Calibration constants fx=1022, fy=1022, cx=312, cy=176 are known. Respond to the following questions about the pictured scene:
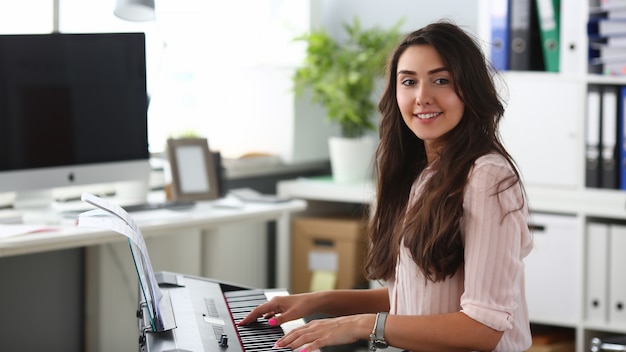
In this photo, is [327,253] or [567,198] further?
[327,253]

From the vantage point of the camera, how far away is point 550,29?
12.1 feet

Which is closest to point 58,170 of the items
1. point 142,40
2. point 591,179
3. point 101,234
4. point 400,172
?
point 101,234

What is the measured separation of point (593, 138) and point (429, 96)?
1980 mm

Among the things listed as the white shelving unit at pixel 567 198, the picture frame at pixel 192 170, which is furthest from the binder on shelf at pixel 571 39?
the picture frame at pixel 192 170

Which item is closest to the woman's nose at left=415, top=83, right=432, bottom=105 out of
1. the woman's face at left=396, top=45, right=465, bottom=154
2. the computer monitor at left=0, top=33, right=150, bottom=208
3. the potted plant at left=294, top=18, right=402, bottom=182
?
the woman's face at left=396, top=45, right=465, bottom=154

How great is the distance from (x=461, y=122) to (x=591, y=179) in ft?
6.43

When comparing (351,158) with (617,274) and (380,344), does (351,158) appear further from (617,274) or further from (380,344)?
(380,344)

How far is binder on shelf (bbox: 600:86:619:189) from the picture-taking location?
361 cm

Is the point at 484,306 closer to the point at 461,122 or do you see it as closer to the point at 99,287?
the point at 461,122

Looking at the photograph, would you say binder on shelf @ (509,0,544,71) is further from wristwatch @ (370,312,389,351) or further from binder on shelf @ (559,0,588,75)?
wristwatch @ (370,312,389,351)

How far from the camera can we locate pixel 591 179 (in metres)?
3.67

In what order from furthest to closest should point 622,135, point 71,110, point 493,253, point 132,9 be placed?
point 622,135
point 132,9
point 71,110
point 493,253

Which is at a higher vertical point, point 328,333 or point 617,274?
point 328,333

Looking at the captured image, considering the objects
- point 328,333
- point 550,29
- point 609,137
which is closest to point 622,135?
point 609,137
